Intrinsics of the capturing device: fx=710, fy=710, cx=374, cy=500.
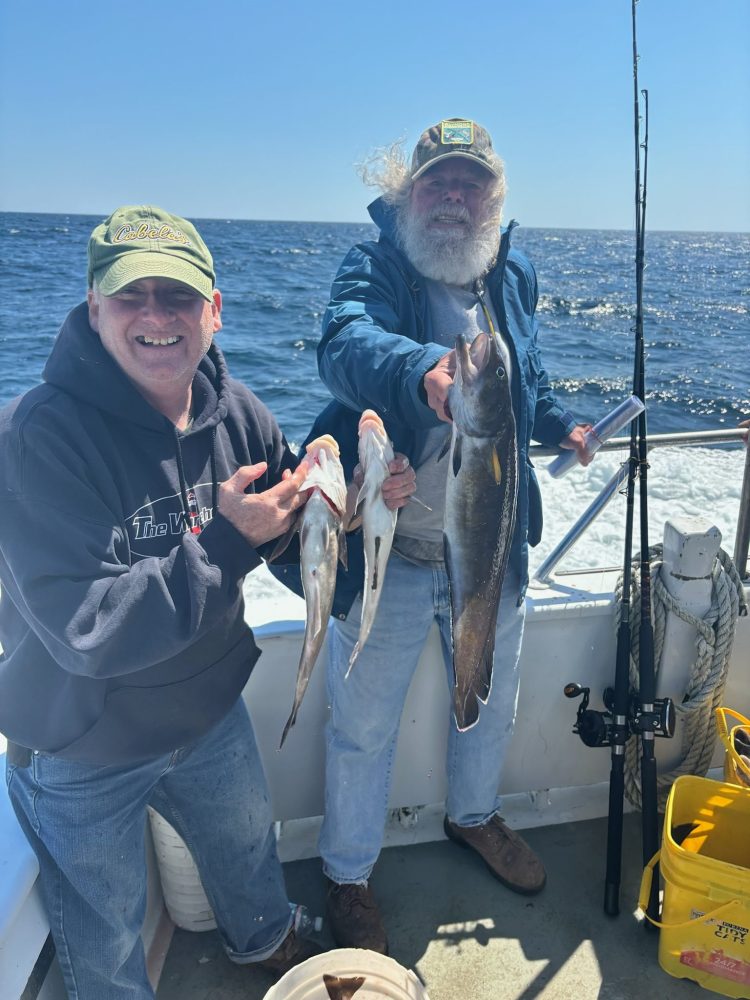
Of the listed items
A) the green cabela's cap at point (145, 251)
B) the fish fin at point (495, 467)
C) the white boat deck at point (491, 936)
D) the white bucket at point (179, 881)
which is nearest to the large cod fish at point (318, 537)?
the fish fin at point (495, 467)

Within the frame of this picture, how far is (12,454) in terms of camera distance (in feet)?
5.28

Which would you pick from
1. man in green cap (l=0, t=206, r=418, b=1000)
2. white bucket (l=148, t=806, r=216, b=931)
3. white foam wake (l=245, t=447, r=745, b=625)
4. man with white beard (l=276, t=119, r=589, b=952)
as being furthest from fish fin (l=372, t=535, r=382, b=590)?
white foam wake (l=245, t=447, r=745, b=625)

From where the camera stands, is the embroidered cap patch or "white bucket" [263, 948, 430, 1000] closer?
"white bucket" [263, 948, 430, 1000]

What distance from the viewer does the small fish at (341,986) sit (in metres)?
1.91

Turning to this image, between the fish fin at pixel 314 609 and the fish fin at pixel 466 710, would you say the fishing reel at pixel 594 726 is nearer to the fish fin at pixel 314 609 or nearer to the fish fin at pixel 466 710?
the fish fin at pixel 466 710

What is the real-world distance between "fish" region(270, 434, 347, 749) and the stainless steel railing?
1.38m

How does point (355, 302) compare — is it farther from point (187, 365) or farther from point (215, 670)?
point (215, 670)

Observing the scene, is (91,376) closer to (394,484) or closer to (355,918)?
(394,484)

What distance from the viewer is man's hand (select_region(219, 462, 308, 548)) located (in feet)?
5.64

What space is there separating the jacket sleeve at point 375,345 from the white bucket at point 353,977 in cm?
149

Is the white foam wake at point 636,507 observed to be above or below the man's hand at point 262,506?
below

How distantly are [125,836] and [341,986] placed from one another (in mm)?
717

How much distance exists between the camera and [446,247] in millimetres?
2436

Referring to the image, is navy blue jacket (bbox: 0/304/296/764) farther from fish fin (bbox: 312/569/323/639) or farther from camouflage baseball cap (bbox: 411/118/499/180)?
camouflage baseball cap (bbox: 411/118/499/180)
